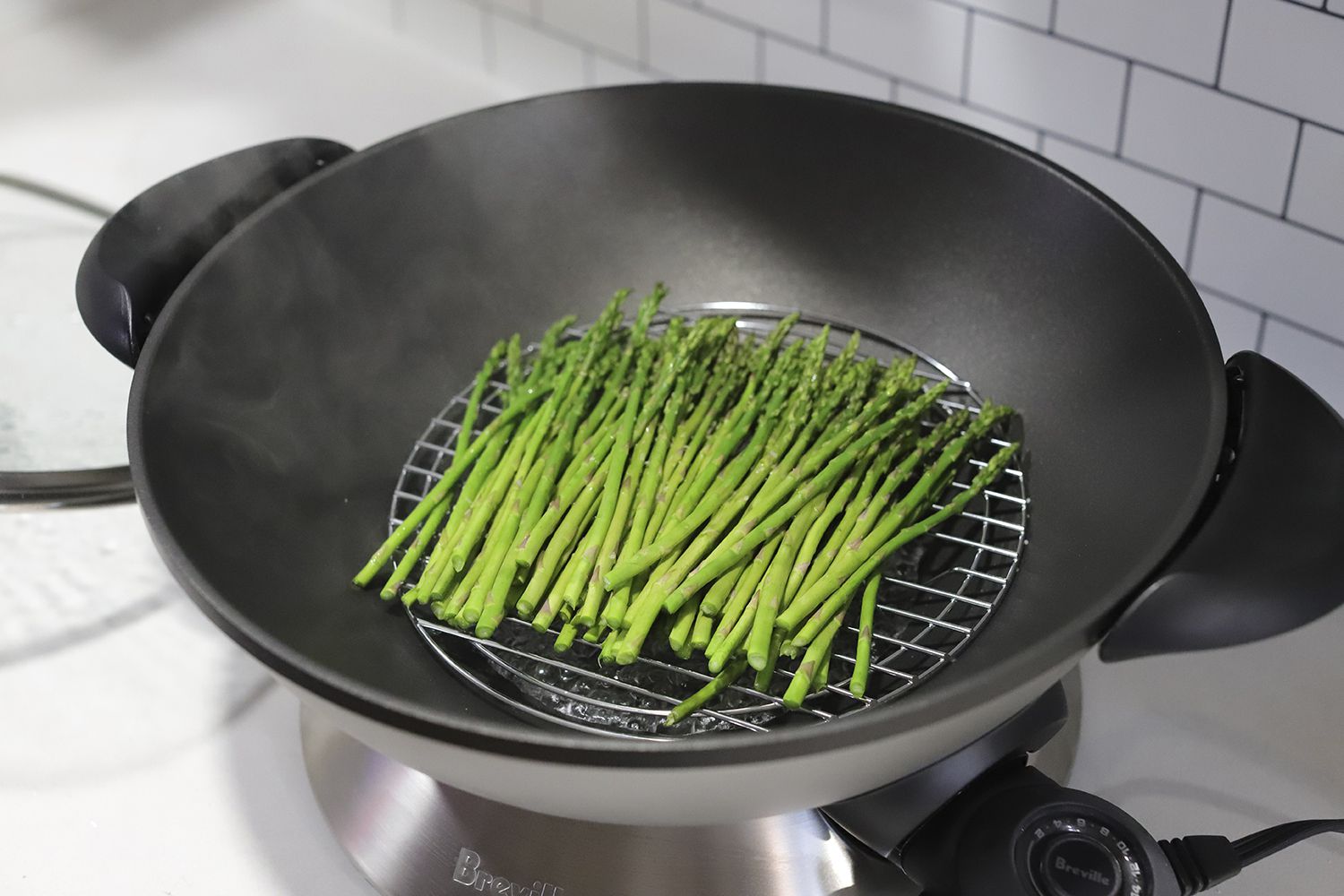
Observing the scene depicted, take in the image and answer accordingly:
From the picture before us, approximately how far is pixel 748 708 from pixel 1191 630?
1.06ft

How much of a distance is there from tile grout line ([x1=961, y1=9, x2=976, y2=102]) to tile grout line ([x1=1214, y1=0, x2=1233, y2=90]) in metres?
0.26

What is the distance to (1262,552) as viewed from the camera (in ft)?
2.56

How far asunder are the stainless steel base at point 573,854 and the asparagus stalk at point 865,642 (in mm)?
95

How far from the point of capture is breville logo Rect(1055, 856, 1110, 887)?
2.67 ft

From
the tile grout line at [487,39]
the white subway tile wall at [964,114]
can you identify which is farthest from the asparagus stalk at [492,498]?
the tile grout line at [487,39]

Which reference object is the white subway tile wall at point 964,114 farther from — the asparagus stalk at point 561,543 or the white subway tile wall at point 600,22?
the asparagus stalk at point 561,543

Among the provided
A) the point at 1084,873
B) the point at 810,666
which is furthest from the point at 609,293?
the point at 1084,873

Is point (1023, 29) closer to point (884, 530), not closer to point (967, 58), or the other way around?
point (967, 58)

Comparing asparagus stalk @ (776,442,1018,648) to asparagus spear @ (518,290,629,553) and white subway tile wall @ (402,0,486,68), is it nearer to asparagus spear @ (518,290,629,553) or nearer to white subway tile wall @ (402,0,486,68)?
asparagus spear @ (518,290,629,553)

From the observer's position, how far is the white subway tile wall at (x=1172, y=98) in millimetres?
1152

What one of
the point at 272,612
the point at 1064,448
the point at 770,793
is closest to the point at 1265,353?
the point at 1064,448

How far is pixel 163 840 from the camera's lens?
3.43 ft

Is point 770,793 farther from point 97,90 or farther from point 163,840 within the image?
point 97,90

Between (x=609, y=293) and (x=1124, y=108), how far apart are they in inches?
20.6
